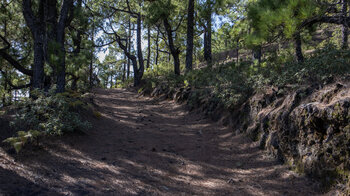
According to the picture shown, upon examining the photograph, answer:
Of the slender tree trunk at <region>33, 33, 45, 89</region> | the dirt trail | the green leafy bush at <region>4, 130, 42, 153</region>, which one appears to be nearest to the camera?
the dirt trail

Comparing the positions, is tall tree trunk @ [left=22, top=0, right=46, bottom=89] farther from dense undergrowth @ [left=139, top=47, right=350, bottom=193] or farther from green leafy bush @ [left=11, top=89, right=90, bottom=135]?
dense undergrowth @ [left=139, top=47, right=350, bottom=193]

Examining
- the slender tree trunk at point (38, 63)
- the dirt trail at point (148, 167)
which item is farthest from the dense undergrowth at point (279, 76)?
the slender tree trunk at point (38, 63)

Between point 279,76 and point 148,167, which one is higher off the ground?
point 279,76

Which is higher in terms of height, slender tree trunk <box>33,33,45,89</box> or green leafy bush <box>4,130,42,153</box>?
slender tree trunk <box>33,33,45,89</box>

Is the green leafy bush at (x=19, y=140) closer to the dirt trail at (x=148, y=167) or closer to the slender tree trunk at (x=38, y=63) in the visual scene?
the dirt trail at (x=148, y=167)

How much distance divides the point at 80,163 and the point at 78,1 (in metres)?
8.22

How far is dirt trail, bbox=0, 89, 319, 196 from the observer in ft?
12.0

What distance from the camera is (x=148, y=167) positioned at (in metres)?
4.72

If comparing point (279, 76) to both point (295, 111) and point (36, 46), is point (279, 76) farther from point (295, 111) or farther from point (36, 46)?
point (36, 46)

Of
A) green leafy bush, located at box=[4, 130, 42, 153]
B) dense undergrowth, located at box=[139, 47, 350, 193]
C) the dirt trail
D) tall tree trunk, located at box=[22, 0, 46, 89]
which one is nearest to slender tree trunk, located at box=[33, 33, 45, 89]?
tall tree trunk, located at box=[22, 0, 46, 89]

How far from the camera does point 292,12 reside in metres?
3.70

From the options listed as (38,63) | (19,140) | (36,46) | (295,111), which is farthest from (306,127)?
(36,46)

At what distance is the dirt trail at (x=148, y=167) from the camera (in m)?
3.65

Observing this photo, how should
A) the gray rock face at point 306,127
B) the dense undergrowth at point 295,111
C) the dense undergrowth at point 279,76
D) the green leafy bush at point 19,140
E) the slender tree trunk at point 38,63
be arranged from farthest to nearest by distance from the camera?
1. the slender tree trunk at point 38,63
2. the dense undergrowth at point 279,76
3. the green leafy bush at point 19,140
4. the dense undergrowth at point 295,111
5. the gray rock face at point 306,127
